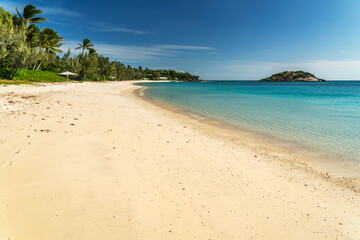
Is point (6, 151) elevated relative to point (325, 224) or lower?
elevated

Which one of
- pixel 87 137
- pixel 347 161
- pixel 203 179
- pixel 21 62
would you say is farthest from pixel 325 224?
pixel 21 62

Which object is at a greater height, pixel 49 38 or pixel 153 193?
pixel 49 38

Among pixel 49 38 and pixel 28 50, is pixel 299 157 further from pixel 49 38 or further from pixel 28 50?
pixel 49 38

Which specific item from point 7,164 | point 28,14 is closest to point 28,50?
point 28,14

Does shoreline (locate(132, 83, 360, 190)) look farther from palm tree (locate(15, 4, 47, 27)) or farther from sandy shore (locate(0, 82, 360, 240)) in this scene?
palm tree (locate(15, 4, 47, 27))

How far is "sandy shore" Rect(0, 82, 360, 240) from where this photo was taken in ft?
9.24

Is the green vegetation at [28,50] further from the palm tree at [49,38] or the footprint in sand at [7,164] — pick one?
the footprint in sand at [7,164]

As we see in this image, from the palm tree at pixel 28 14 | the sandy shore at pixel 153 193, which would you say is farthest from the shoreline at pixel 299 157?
the palm tree at pixel 28 14

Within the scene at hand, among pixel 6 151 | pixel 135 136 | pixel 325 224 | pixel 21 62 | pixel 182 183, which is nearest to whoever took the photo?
pixel 325 224

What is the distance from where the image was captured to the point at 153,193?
3.69m

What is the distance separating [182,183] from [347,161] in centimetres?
653

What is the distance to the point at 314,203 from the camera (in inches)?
155

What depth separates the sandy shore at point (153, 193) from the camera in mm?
2816

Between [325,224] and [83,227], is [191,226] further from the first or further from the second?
[325,224]
